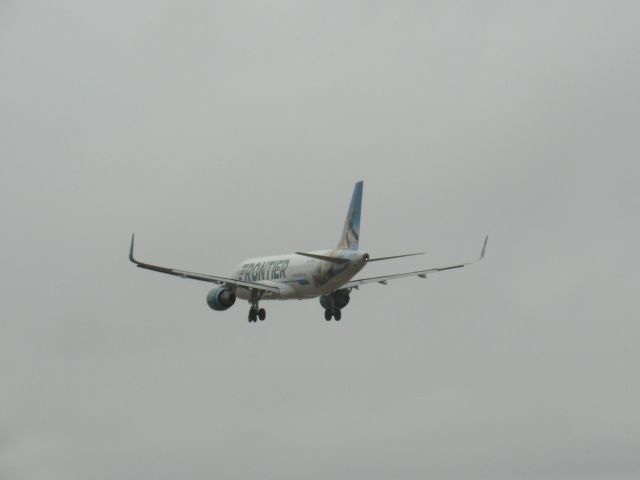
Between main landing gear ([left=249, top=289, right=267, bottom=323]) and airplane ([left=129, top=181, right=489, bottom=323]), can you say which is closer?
airplane ([left=129, top=181, right=489, bottom=323])

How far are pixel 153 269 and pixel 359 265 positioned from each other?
13999 mm

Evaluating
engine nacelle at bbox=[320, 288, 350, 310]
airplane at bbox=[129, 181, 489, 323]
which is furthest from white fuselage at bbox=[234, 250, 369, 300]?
engine nacelle at bbox=[320, 288, 350, 310]

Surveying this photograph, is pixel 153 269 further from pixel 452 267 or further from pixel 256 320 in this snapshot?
pixel 452 267

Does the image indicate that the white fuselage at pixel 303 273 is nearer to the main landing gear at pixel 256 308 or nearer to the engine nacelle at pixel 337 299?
the main landing gear at pixel 256 308

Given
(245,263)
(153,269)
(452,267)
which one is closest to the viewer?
(153,269)

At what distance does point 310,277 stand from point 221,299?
9.70 metres

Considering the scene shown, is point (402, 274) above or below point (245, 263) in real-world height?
below

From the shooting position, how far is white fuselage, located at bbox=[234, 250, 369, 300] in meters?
83.9

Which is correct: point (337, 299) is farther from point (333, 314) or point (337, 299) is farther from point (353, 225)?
point (353, 225)

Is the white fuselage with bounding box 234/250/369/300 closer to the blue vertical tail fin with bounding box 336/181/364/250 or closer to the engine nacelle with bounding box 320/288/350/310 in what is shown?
the blue vertical tail fin with bounding box 336/181/364/250

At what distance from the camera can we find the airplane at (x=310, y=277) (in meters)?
84.1

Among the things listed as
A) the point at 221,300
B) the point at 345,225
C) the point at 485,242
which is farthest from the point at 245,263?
the point at 485,242

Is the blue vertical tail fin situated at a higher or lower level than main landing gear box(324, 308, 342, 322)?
higher

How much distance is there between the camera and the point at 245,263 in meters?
98.3
